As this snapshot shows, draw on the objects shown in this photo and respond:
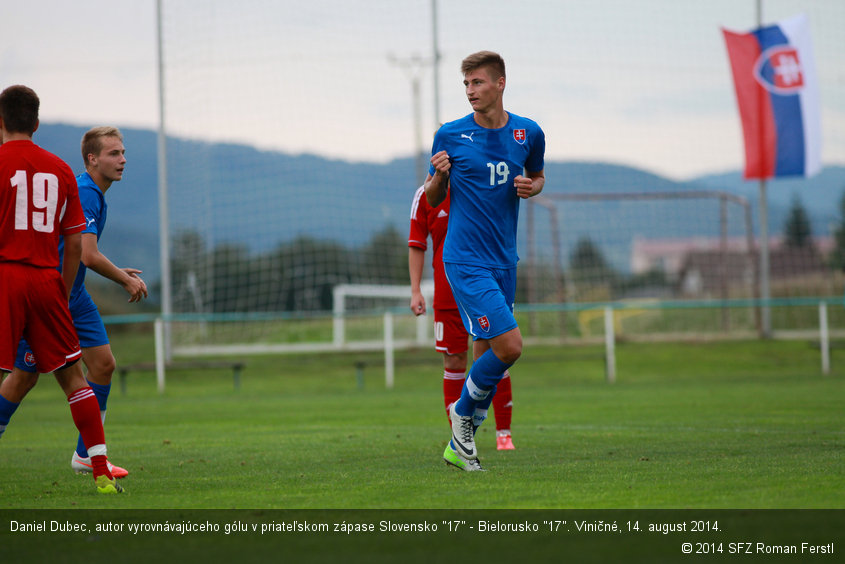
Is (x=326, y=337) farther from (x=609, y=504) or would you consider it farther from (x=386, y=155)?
(x=609, y=504)

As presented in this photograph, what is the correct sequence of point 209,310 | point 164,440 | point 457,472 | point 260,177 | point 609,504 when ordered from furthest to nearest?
point 260,177 < point 209,310 < point 164,440 < point 457,472 < point 609,504

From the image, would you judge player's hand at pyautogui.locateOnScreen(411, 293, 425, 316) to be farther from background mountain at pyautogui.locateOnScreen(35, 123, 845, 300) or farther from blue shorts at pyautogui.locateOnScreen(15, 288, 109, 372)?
background mountain at pyautogui.locateOnScreen(35, 123, 845, 300)

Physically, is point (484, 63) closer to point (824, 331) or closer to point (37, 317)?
point (37, 317)

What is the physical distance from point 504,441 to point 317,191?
19.8 metres

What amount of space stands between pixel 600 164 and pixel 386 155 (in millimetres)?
6943

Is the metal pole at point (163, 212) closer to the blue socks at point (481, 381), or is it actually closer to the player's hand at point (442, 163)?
the blue socks at point (481, 381)

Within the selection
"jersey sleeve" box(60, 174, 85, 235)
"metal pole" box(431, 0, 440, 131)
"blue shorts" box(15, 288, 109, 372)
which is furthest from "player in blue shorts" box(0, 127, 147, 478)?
"metal pole" box(431, 0, 440, 131)

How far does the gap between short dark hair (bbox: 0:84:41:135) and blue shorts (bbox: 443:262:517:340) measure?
255 cm

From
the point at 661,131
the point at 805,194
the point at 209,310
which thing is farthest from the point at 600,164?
the point at 209,310

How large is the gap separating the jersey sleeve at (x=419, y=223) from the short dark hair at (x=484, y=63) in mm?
1502

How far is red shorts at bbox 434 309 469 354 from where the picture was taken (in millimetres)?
7275

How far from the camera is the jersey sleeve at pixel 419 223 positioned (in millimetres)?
7207

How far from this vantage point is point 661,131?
89.0ft

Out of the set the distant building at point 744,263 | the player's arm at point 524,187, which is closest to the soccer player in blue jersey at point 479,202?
the player's arm at point 524,187
